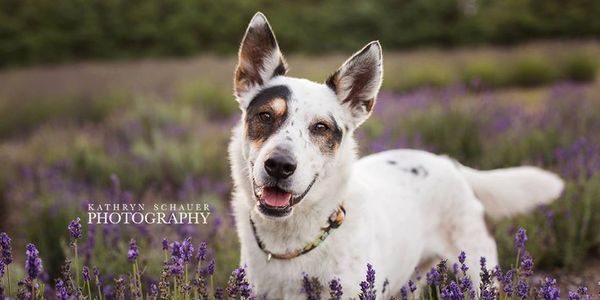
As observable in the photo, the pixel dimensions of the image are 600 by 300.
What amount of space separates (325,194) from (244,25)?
818 inches

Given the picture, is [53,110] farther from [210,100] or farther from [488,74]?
[488,74]

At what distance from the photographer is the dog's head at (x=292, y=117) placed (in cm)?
307

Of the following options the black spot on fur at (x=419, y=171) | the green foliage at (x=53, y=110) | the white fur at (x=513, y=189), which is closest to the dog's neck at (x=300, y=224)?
the black spot on fur at (x=419, y=171)

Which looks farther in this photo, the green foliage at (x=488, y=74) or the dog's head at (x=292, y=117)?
the green foliage at (x=488, y=74)

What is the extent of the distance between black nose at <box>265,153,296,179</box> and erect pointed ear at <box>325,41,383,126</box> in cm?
78

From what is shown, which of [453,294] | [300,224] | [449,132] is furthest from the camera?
[449,132]

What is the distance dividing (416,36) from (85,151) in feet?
54.4

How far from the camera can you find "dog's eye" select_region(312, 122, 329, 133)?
3322 mm

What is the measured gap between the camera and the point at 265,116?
335 centimetres

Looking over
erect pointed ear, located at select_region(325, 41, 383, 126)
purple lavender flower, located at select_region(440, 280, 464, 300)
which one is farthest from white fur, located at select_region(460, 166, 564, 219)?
purple lavender flower, located at select_region(440, 280, 464, 300)

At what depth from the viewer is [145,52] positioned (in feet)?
71.9

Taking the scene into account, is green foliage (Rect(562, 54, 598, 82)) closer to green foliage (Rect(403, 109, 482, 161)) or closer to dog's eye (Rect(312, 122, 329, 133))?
green foliage (Rect(403, 109, 482, 161))

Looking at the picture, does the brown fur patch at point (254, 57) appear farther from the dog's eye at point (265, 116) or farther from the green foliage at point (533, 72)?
the green foliage at point (533, 72)

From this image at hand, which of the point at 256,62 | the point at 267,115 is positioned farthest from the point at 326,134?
the point at 256,62
